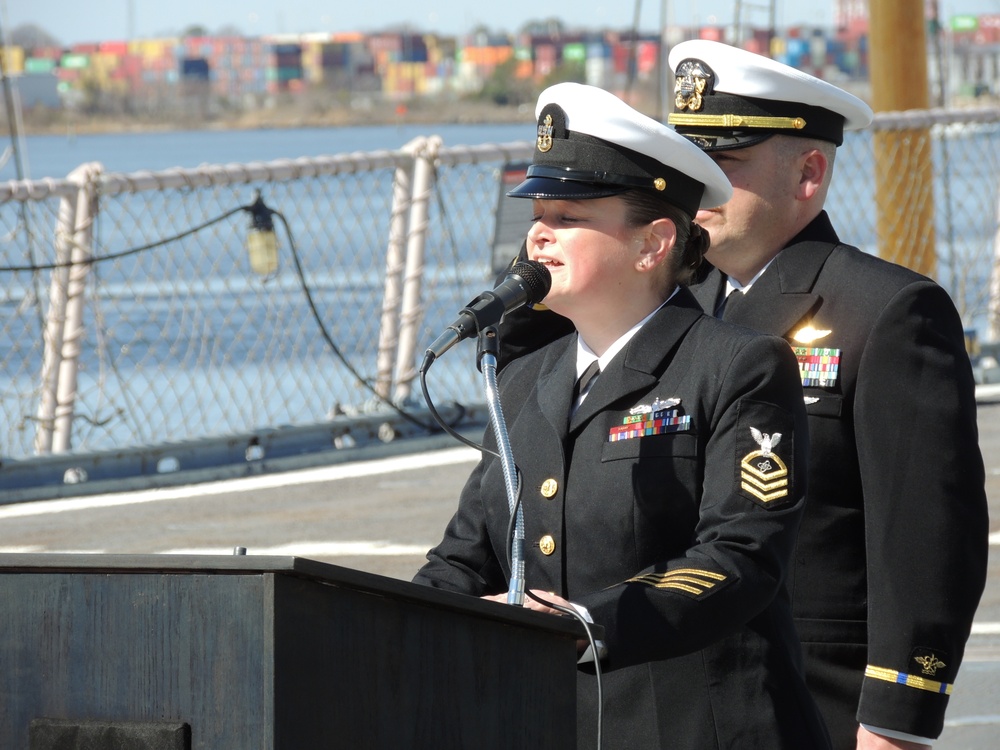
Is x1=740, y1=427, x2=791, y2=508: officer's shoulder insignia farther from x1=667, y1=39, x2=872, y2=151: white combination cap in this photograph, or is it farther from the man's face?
x1=667, y1=39, x2=872, y2=151: white combination cap

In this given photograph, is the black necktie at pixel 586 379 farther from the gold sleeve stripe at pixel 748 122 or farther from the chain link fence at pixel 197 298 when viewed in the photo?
the chain link fence at pixel 197 298

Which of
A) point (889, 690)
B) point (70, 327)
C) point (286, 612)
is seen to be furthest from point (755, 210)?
point (70, 327)

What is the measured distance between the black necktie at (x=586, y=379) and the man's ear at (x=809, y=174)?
618 millimetres

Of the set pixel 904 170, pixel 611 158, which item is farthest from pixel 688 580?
pixel 904 170

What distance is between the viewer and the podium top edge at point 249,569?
1.74 m

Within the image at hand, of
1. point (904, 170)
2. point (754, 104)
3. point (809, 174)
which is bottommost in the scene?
point (904, 170)

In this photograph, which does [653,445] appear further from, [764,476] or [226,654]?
[226,654]

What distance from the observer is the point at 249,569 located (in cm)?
174

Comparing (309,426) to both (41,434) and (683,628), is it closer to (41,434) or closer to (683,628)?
(41,434)

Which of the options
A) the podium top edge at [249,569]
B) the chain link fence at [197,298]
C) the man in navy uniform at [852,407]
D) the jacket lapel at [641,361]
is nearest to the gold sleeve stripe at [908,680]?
the man in navy uniform at [852,407]

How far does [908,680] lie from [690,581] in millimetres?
656

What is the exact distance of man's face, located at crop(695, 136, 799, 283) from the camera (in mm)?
3023

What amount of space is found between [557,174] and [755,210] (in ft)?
1.95

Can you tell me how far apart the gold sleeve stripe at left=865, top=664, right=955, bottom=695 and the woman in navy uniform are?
Answer: 0.27 meters
